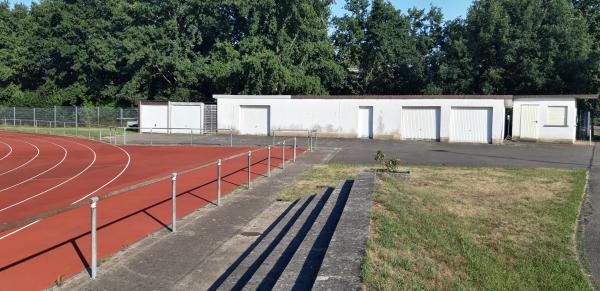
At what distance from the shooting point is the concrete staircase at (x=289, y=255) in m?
5.66

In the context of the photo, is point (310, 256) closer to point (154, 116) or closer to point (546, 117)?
point (546, 117)

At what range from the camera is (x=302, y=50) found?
4747 centimetres

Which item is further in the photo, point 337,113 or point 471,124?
point 337,113

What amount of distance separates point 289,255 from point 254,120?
1286 inches

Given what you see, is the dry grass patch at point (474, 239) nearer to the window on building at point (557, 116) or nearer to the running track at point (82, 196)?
the running track at point (82, 196)

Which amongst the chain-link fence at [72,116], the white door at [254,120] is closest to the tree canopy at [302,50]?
the chain-link fence at [72,116]

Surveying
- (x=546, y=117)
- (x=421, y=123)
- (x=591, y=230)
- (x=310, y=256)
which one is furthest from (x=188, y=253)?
(x=546, y=117)

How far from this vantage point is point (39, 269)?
23.7 ft

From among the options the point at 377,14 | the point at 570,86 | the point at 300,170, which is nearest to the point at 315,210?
the point at 300,170

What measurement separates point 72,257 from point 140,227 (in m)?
2.00

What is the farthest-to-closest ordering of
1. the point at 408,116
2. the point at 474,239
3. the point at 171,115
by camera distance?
the point at 171,115, the point at 408,116, the point at 474,239

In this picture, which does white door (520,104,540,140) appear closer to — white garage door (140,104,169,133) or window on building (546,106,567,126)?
window on building (546,106,567,126)

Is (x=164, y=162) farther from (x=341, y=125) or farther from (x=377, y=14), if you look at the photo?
(x=377, y=14)

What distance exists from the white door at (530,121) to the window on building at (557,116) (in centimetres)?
71
